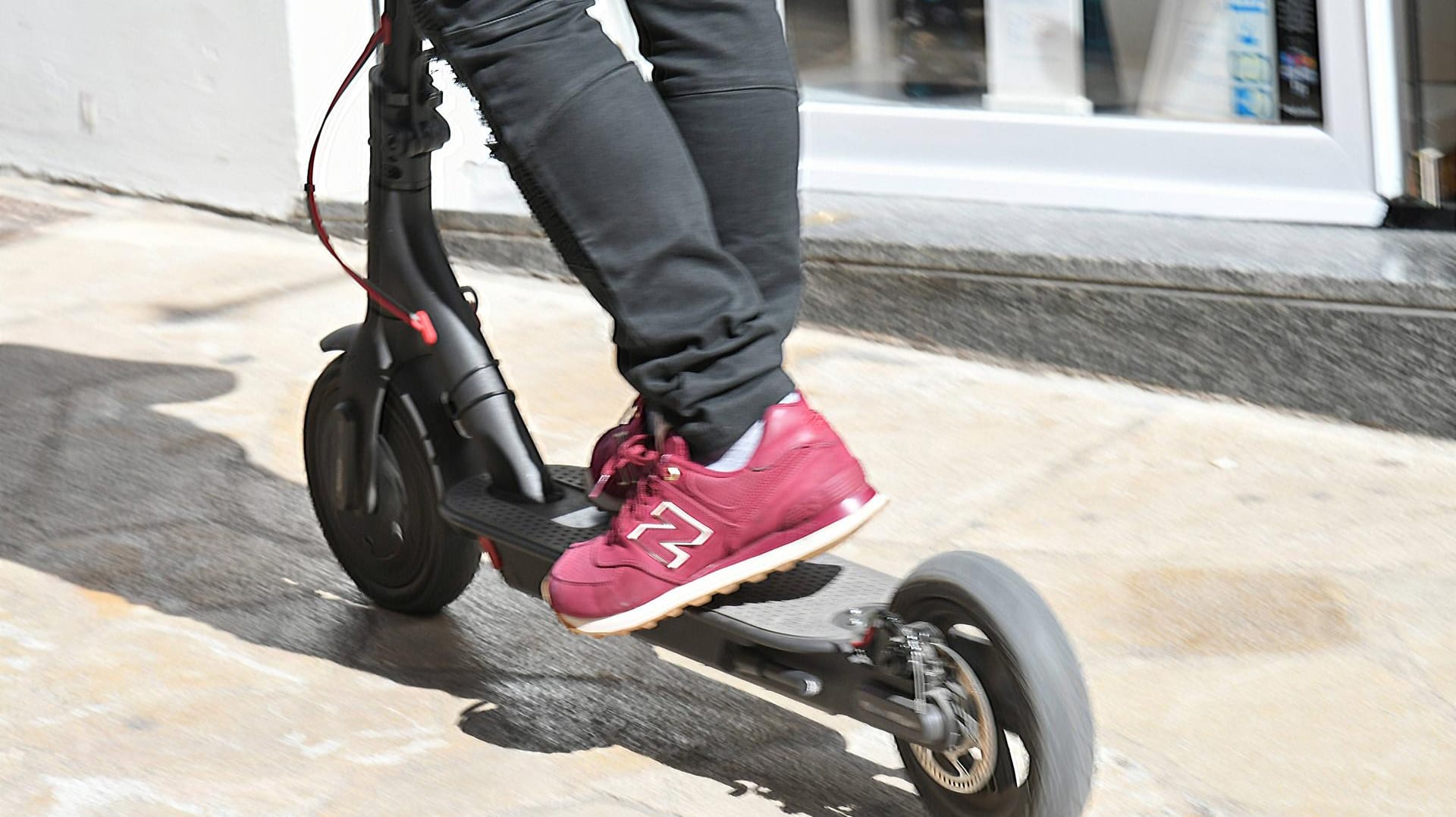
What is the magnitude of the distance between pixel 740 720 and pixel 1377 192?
5.76 feet

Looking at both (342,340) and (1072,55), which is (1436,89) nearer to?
(1072,55)

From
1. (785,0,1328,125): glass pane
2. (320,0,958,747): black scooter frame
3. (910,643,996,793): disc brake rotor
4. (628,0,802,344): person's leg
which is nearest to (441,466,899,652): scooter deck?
(320,0,958,747): black scooter frame

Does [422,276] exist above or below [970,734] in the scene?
above

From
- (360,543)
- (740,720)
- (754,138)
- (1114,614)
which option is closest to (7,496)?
(360,543)

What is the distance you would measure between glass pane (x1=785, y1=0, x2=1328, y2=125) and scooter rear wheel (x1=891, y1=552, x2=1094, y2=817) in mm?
1917

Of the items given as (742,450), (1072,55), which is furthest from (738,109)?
(1072,55)

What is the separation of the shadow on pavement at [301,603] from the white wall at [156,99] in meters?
1.21

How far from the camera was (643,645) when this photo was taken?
1938 millimetres

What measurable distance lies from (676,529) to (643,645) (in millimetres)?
443

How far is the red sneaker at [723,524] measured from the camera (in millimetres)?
1510

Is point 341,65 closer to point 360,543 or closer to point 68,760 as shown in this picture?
point 360,543

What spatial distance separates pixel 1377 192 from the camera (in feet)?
Answer: 9.48

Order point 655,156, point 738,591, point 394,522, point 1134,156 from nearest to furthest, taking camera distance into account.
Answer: point 655,156, point 738,591, point 394,522, point 1134,156

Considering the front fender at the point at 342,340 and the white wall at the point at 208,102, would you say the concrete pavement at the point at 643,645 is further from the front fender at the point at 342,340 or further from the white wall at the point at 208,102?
the white wall at the point at 208,102
